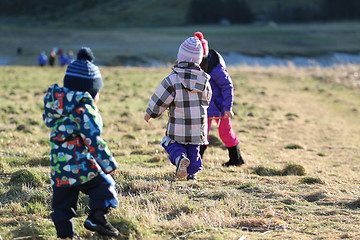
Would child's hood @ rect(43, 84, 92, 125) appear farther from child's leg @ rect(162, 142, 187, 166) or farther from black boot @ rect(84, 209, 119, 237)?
child's leg @ rect(162, 142, 187, 166)

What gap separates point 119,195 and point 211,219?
1.19m

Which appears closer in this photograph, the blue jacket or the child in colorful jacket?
the child in colorful jacket

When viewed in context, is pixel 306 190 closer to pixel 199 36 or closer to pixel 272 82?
pixel 199 36

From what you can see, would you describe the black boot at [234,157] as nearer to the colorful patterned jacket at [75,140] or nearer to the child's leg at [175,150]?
the child's leg at [175,150]

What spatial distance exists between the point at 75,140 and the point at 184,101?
193cm

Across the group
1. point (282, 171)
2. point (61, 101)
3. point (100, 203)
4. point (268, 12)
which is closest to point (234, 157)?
point (282, 171)

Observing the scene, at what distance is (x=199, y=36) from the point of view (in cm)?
582

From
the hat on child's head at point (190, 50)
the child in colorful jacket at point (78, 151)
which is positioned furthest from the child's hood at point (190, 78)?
the child in colorful jacket at point (78, 151)

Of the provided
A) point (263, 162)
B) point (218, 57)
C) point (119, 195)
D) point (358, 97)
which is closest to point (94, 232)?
point (119, 195)

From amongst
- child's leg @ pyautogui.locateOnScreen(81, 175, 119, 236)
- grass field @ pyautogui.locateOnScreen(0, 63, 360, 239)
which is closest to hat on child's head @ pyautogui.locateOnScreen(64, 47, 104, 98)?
child's leg @ pyautogui.locateOnScreen(81, 175, 119, 236)

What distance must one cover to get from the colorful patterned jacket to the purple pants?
5.70 ft

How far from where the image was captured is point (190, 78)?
212 inches

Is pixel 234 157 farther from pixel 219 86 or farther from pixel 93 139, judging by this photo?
pixel 93 139

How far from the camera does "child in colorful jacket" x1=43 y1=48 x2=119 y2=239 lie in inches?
145
